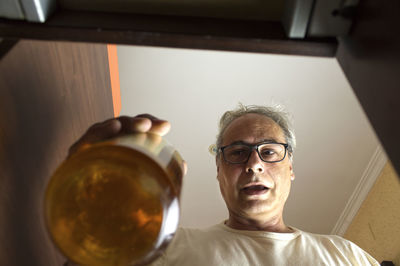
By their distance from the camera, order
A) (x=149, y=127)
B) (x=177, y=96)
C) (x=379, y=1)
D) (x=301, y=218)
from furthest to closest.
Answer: (x=301, y=218) < (x=177, y=96) < (x=149, y=127) < (x=379, y=1)

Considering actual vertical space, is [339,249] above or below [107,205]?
below

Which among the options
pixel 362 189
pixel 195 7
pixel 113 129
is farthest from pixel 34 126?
pixel 362 189

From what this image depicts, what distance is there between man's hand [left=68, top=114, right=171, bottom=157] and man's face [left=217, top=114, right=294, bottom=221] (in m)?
0.55

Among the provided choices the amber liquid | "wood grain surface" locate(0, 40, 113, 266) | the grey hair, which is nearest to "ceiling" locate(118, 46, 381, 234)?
the grey hair

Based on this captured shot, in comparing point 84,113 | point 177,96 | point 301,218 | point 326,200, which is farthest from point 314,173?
point 84,113

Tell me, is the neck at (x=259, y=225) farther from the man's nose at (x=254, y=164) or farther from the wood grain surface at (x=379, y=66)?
the wood grain surface at (x=379, y=66)

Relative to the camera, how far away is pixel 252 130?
44.4 inches

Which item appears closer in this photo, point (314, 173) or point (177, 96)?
point (177, 96)

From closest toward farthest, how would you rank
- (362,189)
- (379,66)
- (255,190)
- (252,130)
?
1. (379,66)
2. (255,190)
3. (252,130)
4. (362,189)

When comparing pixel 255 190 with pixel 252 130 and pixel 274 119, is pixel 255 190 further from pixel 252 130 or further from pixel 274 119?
pixel 274 119

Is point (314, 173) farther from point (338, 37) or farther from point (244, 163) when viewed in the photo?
point (338, 37)

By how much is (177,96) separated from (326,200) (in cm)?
111

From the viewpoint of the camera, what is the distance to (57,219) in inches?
15.5

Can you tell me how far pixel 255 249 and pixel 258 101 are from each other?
1011mm
